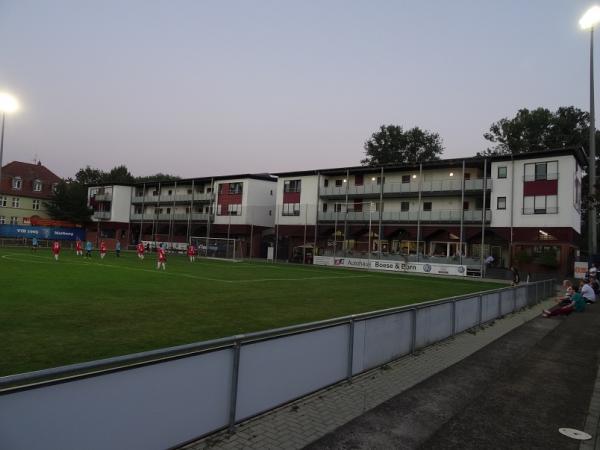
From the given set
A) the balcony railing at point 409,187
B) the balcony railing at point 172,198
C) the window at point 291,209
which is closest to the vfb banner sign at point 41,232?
the balcony railing at point 172,198

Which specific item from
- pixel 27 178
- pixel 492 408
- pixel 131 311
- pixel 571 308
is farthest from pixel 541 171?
pixel 27 178

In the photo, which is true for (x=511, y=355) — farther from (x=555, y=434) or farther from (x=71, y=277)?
(x=71, y=277)

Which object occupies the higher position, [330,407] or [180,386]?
[180,386]

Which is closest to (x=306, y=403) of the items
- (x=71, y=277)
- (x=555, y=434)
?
(x=555, y=434)

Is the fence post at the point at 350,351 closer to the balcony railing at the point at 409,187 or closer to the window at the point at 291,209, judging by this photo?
the balcony railing at the point at 409,187

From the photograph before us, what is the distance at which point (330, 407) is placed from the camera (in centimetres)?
613

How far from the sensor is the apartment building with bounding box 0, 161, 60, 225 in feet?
245

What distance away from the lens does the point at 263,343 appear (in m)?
5.40

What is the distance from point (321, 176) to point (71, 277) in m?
40.1

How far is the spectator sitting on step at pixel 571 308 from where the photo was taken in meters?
16.4

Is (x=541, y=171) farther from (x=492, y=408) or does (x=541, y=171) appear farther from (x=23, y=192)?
(x=23, y=192)

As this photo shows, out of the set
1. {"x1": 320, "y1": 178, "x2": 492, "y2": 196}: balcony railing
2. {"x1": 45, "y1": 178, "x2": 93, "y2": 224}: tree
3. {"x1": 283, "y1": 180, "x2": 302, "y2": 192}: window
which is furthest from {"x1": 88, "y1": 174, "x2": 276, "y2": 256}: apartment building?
{"x1": 320, "y1": 178, "x2": 492, "y2": 196}: balcony railing

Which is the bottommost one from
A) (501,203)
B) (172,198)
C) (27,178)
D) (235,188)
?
(501,203)

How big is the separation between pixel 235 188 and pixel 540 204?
39703 mm
